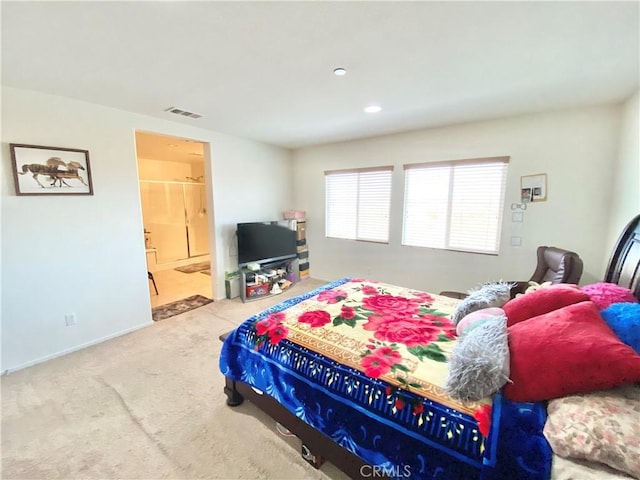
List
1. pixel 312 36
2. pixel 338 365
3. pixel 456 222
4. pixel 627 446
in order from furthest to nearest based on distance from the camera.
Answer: pixel 456 222 → pixel 312 36 → pixel 338 365 → pixel 627 446

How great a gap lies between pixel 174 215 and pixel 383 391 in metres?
6.39

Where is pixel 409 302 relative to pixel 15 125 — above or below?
below

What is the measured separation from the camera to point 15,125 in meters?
2.25

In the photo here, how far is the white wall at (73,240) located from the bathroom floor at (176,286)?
933 millimetres

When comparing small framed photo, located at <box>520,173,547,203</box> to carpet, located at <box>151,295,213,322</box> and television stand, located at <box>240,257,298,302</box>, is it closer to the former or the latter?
television stand, located at <box>240,257,298,302</box>

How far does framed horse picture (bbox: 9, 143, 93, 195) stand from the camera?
2.29m

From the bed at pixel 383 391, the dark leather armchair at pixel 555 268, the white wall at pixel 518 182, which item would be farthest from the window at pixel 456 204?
the bed at pixel 383 391

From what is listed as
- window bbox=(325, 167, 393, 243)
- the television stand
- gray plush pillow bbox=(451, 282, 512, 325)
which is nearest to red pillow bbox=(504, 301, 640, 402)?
gray plush pillow bbox=(451, 282, 512, 325)

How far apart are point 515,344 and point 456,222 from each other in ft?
8.50

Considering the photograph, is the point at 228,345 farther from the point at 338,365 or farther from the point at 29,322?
the point at 29,322

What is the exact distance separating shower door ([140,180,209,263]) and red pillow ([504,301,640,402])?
6.51 m

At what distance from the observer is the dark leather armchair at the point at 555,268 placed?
212 centimetres

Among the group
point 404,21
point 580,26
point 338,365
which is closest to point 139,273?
point 338,365

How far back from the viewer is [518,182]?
120 inches
